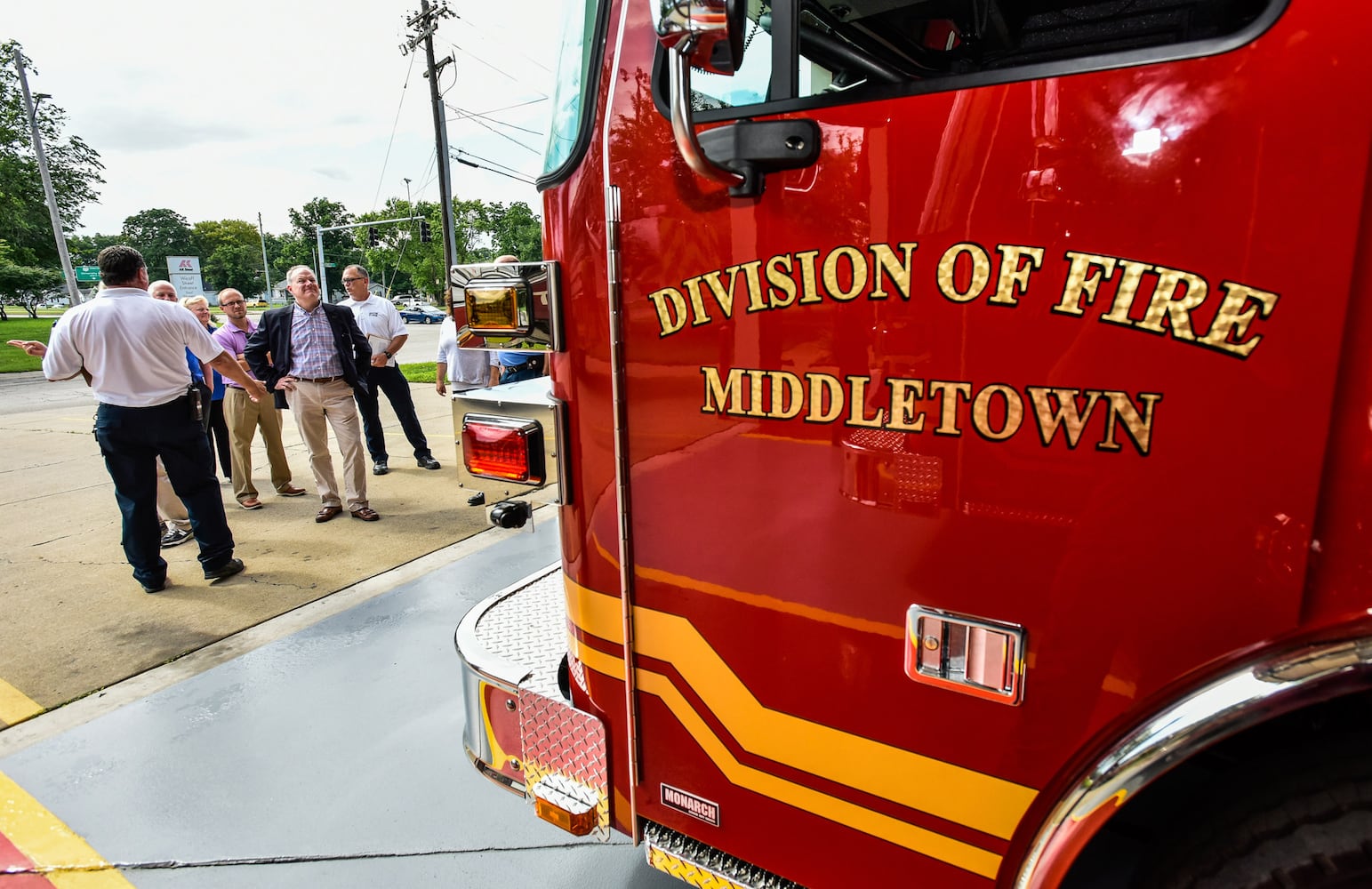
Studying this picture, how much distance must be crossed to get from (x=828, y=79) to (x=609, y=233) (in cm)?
57

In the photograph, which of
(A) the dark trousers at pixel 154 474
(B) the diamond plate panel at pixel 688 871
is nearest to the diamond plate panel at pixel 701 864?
(B) the diamond plate panel at pixel 688 871

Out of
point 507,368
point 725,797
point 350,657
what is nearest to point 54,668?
point 350,657

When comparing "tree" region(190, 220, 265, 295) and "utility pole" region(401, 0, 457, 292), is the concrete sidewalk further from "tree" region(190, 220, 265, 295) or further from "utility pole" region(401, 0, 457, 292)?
"tree" region(190, 220, 265, 295)

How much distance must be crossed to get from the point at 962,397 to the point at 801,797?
772 millimetres

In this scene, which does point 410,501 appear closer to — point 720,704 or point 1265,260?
point 720,704

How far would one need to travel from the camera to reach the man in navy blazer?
5.00m

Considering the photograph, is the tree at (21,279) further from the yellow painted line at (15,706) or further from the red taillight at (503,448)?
the red taillight at (503,448)

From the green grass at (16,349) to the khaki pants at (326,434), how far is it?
4836 mm

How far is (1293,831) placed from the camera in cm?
97

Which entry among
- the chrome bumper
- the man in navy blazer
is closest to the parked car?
the man in navy blazer

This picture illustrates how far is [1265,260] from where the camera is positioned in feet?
2.82

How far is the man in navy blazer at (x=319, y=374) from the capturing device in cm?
500

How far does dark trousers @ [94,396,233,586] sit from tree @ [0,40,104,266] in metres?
29.9

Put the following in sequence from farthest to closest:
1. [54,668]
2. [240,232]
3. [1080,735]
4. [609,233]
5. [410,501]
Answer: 1. [240,232]
2. [410,501]
3. [54,668]
4. [609,233]
5. [1080,735]
